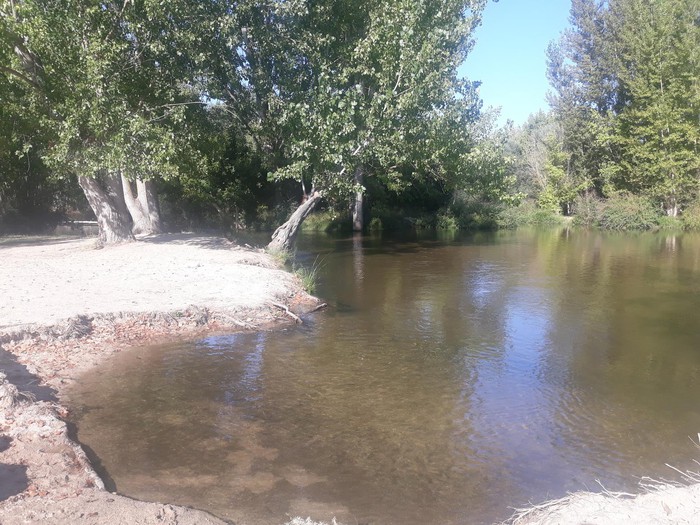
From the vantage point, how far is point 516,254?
88.3ft

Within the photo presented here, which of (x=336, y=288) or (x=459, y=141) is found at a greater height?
(x=459, y=141)

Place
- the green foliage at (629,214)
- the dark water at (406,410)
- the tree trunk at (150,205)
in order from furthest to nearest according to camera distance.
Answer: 1. the green foliage at (629,214)
2. the tree trunk at (150,205)
3. the dark water at (406,410)

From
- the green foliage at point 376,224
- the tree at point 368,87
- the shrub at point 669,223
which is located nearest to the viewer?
the tree at point 368,87

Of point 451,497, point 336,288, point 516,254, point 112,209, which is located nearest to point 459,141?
point 516,254

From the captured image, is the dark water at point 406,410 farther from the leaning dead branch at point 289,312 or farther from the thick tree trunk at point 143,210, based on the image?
the thick tree trunk at point 143,210

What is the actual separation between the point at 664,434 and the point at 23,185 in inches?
1171

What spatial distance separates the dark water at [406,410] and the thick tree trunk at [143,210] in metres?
13.0

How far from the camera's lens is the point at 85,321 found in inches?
414

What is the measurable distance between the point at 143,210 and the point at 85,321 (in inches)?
631

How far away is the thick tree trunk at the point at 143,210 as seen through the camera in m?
25.2

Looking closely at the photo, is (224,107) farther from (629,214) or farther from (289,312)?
(629,214)

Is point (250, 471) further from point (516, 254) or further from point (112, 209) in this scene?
point (516, 254)

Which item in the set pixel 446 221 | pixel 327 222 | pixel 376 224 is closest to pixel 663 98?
pixel 446 221

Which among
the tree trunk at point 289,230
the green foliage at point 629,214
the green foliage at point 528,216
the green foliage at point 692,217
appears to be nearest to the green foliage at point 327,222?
the green foliage at point 528,216
